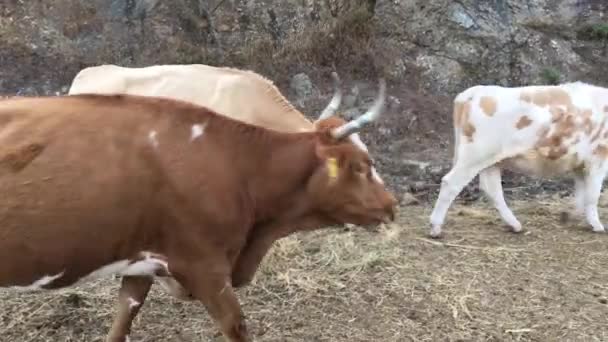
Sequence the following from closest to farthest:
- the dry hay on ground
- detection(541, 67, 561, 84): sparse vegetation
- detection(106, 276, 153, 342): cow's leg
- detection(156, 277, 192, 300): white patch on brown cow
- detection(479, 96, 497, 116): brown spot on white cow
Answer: detection(156, 277, 192, 300): white patch on brown cow < detection(106, 276, 153, 342): cow's leg < the dry hay on ground < detection(479, 96, 497, 116): brown spot on white cow < detection(541, 67, 561, 84): sparse vegetation

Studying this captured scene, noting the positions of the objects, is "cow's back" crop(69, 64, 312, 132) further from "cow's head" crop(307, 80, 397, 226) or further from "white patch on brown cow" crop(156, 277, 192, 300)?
"white patch on brown cow" crop(156, 277, 192, 300)

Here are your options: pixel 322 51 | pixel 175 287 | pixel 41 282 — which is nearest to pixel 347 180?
pixel 175 287

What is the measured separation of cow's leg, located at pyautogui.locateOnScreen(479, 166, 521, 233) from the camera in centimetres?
766

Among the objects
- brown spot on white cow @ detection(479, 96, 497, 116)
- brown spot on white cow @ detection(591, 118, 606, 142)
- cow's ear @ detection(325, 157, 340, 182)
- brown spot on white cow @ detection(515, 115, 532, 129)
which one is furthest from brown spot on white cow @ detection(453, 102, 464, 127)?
→ cow's ear @ detection(325, 157, 340, 182)

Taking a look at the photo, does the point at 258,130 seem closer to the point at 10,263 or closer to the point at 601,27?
the point at 10,263

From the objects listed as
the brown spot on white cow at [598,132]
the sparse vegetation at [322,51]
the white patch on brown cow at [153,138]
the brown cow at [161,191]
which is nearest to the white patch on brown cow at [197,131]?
the brown cow at [161,191]

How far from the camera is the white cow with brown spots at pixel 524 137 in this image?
740 cm

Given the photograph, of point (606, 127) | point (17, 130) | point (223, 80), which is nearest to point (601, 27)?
point (606, 127)

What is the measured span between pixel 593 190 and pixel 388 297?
279 centimetres

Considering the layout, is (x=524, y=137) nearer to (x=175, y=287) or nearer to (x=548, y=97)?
(x=548, y=97)

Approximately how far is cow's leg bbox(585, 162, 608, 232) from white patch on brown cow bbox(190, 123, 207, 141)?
179 inches

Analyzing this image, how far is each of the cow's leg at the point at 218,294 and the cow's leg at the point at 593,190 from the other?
432 cm

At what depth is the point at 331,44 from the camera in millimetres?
12375

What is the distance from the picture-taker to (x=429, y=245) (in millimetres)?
7234
